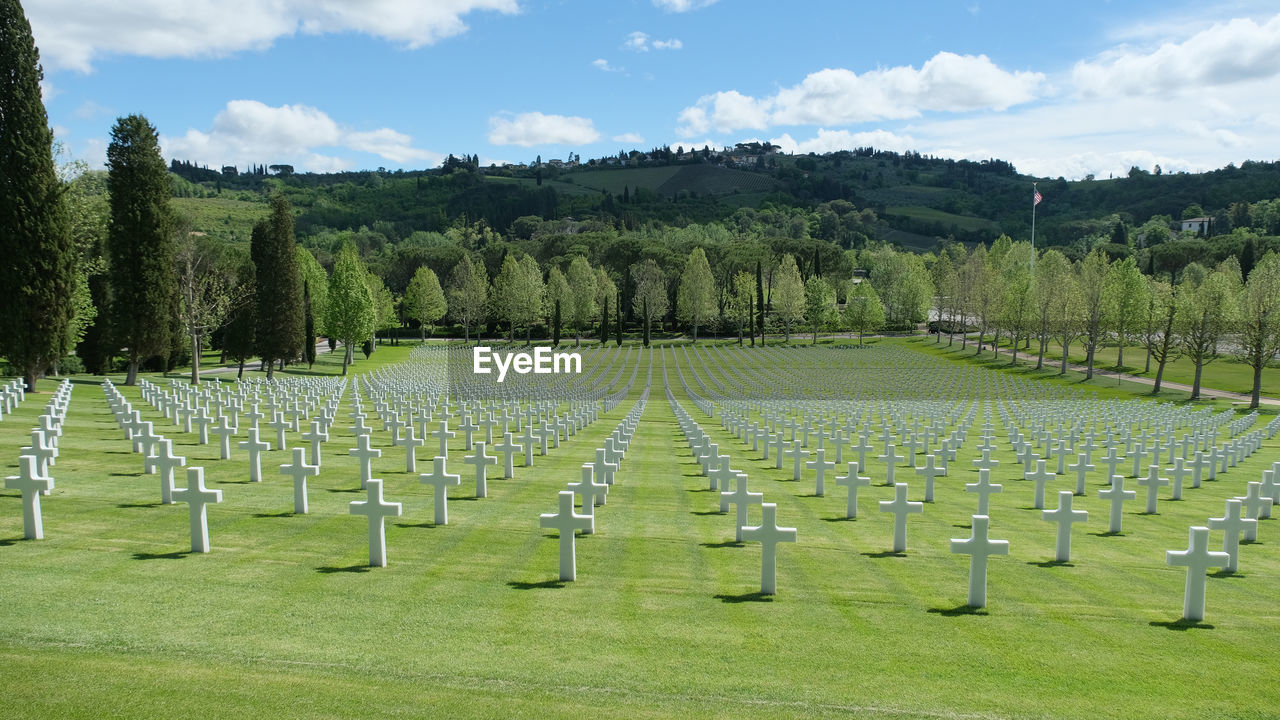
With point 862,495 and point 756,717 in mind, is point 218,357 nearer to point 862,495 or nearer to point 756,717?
point 862,495

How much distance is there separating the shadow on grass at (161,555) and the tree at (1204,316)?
54.1m

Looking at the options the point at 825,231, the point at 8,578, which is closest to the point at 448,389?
the point at 8,578

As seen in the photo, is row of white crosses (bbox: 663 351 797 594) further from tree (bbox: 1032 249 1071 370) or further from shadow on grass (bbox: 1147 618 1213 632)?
tree (bbox: 1032 249 1071 370)

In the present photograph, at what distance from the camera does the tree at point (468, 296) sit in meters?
96.6

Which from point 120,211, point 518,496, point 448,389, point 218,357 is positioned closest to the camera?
point 518,496

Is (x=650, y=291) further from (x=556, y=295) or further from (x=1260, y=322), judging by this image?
(x=1260, y=322)

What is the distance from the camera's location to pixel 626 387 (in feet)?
164

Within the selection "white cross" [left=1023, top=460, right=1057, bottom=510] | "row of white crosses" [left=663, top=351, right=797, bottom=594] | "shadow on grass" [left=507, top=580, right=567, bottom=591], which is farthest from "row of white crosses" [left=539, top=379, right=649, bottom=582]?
"white cross" [left=1023, top=460, right=1057, bottom=510]

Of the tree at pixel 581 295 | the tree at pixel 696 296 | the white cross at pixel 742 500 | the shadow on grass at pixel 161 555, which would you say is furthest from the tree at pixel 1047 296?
the shadow on grass at pixel 161 555

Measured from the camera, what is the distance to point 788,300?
95.6m

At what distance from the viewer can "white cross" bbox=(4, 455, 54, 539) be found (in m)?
8.78

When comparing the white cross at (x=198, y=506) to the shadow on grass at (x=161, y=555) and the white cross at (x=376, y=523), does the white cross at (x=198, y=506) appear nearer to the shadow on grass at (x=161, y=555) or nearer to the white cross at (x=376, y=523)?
the shadow on grass at (x=161, y=555)

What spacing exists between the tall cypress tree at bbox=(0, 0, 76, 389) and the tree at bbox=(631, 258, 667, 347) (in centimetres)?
7316

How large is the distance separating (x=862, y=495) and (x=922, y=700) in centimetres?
941
